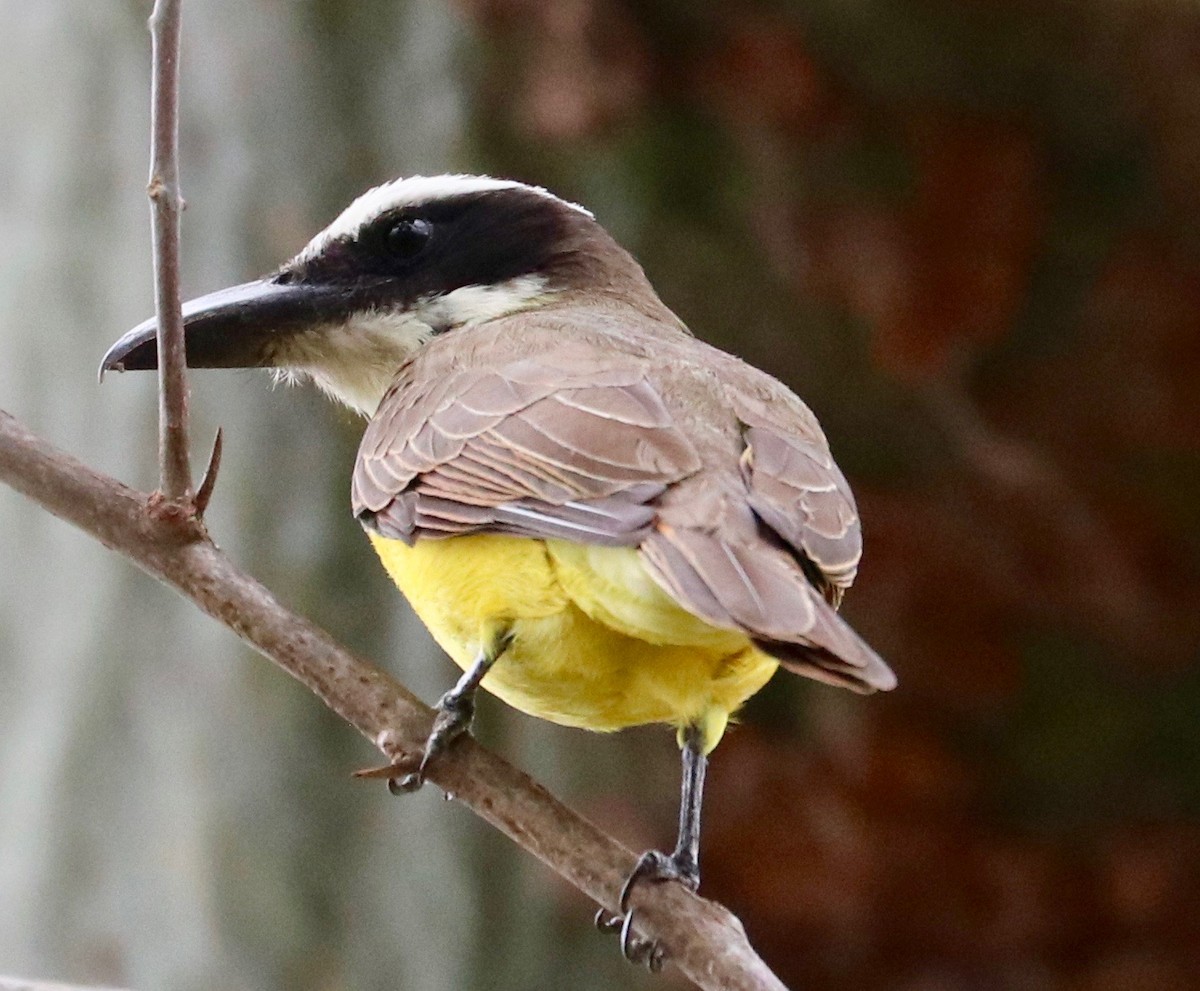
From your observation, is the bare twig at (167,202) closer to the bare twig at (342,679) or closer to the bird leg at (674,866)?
the bare twig at (342,679)

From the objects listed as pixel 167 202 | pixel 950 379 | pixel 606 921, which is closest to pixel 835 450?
pixel 950 379

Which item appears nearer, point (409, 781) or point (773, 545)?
point (773, 545)

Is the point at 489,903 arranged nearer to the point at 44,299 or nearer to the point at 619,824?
the point at 619,824

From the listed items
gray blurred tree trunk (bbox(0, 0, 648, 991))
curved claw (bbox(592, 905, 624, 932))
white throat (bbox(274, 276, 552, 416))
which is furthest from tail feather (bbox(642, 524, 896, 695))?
gray blurred tree trunk (bbox(0, 0, 648, 991))

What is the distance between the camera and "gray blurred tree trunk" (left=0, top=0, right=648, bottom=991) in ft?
10.4

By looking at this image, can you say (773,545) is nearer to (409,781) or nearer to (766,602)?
(766,602)

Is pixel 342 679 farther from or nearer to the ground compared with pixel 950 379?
farther from the ground

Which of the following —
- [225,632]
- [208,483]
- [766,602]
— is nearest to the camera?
[766,602]

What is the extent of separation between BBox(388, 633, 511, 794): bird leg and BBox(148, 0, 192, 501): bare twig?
0.35 metres

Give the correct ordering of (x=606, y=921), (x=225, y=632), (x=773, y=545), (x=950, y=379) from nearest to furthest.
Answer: (x=773, y=545) < (x=606, y=921) < (x=225, y=632) < (x=950, y=379)

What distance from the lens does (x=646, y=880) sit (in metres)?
1.59

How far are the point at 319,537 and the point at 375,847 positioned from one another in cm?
58

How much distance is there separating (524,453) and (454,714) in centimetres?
25

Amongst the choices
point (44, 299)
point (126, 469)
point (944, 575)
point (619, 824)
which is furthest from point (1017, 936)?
point (44, 299)
